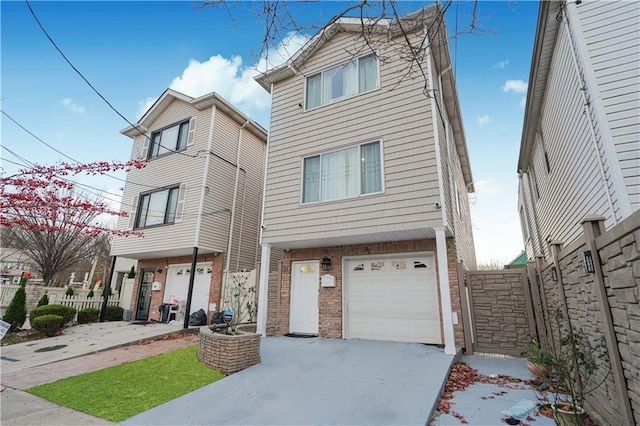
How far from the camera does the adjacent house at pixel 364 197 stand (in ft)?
23.9

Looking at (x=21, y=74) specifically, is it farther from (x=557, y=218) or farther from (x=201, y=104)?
(x=557, y=218)

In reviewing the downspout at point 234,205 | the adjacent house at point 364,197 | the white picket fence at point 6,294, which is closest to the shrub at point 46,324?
the white picket fence at point 6,294

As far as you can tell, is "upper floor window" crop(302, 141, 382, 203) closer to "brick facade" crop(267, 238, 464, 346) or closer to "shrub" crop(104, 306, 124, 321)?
"brick facade" crop(267, 238, 464, 346)

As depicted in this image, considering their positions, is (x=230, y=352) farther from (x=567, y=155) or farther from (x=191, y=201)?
(x=567, y=155)

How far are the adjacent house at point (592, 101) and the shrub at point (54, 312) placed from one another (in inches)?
576

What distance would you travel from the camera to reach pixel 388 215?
288 inches

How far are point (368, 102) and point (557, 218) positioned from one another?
6.14 meters

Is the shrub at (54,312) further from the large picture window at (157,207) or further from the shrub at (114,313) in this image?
the large picture window at (157,207)

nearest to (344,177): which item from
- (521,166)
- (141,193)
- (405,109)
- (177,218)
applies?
(405,109)

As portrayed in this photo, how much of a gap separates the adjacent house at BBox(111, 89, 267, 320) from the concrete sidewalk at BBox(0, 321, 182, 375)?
2.08 meters

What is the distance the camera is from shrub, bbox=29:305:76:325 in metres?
9.89

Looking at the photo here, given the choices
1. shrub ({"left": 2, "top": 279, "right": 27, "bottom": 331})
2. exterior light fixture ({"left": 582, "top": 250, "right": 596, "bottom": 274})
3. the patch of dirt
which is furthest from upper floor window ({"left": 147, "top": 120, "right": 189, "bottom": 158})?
exterior light fixture ({"left": 582, "top": 250, "right": 596, "bottom": 274})

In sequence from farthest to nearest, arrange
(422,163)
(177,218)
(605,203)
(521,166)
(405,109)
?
(521,166)
(177,218)
(405,109)
(422,163)
(605,203)

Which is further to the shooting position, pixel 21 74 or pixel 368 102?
pixel 368 102
